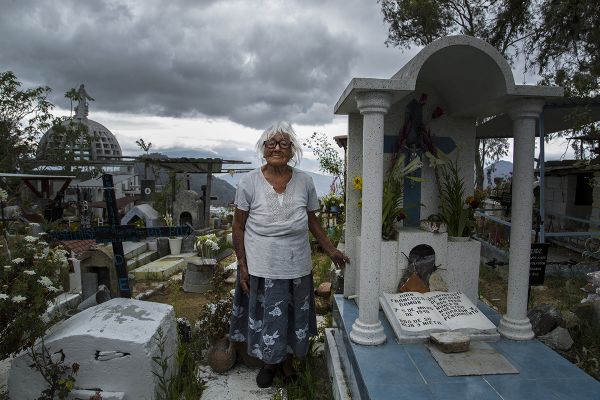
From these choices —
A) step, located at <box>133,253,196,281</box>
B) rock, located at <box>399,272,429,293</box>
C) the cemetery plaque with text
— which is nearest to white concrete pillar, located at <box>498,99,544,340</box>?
rock, located at <box>399,272,429,293</box>

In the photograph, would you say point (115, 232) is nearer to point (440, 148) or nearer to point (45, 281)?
point (45, 281)

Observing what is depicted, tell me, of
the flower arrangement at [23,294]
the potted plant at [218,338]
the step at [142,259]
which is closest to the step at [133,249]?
the step at [142,259]

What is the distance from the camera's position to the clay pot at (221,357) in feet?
11.7

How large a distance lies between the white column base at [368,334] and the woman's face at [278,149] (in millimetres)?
1399

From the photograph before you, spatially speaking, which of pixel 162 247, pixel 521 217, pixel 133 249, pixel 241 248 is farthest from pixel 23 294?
pixel 162 247

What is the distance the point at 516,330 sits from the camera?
340 cm

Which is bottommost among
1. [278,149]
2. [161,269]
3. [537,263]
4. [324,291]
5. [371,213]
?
[161,269]

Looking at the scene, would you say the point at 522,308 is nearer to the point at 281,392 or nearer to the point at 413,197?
the point at 413,197

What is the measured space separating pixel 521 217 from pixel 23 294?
145 inches

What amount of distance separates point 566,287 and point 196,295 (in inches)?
222

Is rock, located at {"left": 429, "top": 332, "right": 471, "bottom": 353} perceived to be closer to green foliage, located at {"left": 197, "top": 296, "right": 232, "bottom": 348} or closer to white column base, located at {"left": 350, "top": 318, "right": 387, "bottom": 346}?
white column base, located at {"left": 350, "top": 318, "right": 387, "bottom": 346}

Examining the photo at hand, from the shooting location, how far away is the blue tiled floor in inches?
101

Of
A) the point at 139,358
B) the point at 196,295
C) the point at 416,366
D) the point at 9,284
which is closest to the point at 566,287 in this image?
the point at 416,366

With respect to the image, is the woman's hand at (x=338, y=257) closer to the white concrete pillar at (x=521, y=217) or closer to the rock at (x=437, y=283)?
the rock at (x=437, y=283)
